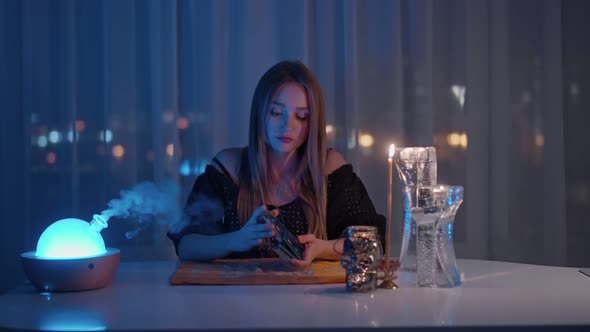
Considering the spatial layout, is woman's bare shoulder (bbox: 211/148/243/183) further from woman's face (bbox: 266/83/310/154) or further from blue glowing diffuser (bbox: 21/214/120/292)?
blue glowing diffuser (bbox: 21/214/120/292)

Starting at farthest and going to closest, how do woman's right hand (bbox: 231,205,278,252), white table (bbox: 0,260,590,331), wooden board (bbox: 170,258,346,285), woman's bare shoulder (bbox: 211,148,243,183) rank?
woman's bare shoulder (bbox: 211,148,243,183), woman's right hand (bbox: 231,205,278,252), wooden board (bbox: 170,258,346,285), white table (bbox: 0,260,590,331)

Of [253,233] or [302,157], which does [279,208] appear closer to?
[302,157]

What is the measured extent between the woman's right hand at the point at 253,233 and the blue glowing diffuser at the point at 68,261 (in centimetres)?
35

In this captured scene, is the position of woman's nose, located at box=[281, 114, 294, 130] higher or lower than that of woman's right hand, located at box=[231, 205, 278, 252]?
higher

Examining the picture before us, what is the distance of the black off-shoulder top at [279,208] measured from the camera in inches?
81.4

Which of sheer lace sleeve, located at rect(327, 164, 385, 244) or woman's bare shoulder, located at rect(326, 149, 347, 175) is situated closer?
sheer lace sleeve, located at rect(327, 164, 385, 244)

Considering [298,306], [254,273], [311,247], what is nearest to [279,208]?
[311,247]

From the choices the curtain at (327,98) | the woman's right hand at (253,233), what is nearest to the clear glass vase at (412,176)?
the woman's right hand at (253,233)

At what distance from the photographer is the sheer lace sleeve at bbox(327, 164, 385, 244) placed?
6.79ft

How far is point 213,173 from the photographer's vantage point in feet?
7.01

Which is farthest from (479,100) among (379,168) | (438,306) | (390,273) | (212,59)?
(438,306)

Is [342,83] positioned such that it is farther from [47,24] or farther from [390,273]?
[390,273]

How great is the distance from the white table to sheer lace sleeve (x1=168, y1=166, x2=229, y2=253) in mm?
494

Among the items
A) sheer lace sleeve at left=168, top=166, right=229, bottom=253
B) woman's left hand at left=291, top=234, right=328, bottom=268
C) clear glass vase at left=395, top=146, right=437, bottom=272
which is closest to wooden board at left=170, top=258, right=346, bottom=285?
woman's left hand at left=291, top=234, right=328, bottom=268
